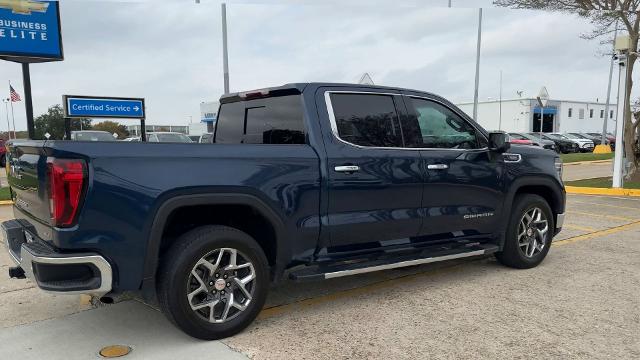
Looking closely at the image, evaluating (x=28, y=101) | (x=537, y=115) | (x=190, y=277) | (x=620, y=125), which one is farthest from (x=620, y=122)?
(x=537, y=115)

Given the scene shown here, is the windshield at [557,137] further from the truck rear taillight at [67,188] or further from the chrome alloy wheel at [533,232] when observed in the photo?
the truck rear taillight at [67,188]

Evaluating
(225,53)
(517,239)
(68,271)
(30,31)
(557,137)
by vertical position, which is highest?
(225,53)

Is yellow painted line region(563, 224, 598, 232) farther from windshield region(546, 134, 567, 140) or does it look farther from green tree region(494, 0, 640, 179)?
windshield region(546, 134, 567, 140)

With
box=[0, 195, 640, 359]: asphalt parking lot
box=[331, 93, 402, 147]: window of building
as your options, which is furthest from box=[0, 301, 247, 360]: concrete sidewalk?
box=[331, 93, 402, 147]: window of building

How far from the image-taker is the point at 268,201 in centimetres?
380

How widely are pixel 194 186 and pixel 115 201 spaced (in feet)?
1.66

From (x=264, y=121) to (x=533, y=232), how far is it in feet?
10.3

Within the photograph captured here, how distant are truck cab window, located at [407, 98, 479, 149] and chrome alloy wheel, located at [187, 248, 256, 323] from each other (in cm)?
188

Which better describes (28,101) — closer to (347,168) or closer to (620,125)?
(347,168)

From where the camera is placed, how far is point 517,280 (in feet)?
17.0

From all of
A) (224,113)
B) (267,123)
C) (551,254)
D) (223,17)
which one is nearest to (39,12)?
(223,17)

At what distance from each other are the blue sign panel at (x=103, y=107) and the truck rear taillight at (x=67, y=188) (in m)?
8.78

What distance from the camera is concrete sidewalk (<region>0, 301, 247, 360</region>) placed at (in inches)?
139

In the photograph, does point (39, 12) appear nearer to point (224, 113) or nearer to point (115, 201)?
point (224, 113)
